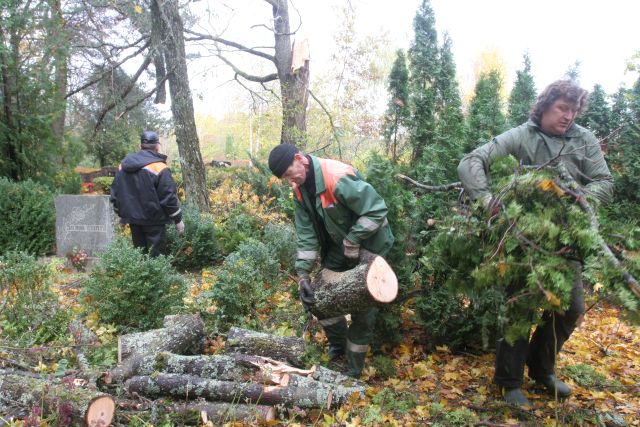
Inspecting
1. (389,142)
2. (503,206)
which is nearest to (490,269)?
(503,206)

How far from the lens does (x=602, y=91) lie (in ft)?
23.6

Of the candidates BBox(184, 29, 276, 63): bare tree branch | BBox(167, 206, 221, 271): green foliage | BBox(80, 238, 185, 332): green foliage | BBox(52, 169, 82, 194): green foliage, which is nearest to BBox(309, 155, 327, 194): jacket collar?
BBox(80, 238, 185, 332): green foliage

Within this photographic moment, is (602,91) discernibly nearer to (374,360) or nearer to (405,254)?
(405,254)

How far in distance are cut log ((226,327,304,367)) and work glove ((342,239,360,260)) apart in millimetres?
930

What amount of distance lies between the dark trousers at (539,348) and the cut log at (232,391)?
1.14 metres

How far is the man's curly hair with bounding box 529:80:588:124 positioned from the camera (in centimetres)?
303

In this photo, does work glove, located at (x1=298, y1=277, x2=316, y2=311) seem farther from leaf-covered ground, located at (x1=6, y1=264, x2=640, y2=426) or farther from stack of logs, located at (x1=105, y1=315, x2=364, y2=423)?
leaf-covered ground, located at (x1=6, y1=264, x2=640, y2=426)

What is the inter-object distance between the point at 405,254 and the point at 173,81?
6.98 meters

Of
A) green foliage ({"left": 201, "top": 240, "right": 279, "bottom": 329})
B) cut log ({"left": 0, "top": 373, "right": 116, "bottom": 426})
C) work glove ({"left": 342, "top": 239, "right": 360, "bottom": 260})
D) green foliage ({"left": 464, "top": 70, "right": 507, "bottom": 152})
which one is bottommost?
cut log ({"left": 0, "top": 373, "right": 116, "bottom": 426})

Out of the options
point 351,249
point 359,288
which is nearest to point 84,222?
point 351,249

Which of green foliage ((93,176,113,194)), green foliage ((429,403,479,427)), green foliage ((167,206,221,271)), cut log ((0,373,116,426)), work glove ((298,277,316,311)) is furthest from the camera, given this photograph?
green foliage ((93,176,113,194))

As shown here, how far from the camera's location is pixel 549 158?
3.21 m

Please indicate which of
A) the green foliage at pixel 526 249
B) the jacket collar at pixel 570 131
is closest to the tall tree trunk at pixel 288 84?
the jacket collar at pixel 570 131

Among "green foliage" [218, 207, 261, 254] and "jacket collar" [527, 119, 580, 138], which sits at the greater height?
"jacket collar" [527, 119, 580, 138]
